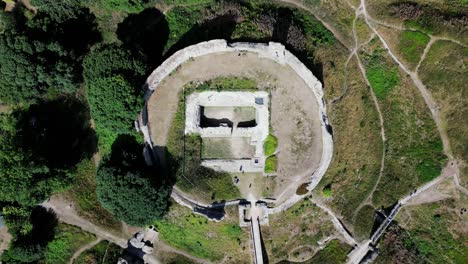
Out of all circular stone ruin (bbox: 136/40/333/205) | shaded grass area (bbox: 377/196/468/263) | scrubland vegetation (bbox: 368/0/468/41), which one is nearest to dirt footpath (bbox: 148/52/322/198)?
circular stone ruin (bbox: 136/40/333/205)

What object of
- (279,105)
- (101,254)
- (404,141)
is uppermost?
(279,105)

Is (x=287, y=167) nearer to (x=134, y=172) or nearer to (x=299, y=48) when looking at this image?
(x=299, y=48)

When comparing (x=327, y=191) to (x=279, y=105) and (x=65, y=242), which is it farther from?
(x=65, y=242)

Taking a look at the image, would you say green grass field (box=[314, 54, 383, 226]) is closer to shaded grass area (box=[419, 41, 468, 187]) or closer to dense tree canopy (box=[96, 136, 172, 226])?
shaded grass area (box=[419, 41, 468, 187])

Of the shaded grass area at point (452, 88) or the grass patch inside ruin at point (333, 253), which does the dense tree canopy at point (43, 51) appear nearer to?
the grass patch inside ruin at point (333, 253)

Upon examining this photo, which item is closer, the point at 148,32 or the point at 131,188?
the point at 131,188

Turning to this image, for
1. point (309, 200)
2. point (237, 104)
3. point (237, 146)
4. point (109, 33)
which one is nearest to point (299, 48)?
point (237, 104)

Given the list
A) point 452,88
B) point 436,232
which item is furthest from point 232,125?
point 436,232
